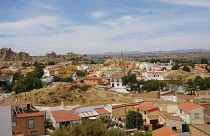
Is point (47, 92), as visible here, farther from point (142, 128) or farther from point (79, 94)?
point (142, 128)

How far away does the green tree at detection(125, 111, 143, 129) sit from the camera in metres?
36.0

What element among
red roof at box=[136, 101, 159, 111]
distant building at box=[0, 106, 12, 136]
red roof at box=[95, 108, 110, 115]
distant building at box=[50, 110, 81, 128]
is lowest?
red roof at box=[95, 108, 110, 115]

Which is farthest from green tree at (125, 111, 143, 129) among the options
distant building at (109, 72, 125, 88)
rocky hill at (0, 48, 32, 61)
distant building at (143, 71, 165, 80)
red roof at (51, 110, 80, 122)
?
rocky hill at (0, 48, 32, 61)

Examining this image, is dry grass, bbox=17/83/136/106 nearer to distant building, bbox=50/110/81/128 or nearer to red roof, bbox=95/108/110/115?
red roof, bbox=95/108/110/115

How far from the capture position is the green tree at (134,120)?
3597 centimetres

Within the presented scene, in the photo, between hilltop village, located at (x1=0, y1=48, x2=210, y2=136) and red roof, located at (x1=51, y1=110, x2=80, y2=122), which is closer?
hilltop village, located at (x1=0, y1=48, x2=210, y2=136)

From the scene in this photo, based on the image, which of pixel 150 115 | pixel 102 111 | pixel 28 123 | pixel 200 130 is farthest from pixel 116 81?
pixel 200 130

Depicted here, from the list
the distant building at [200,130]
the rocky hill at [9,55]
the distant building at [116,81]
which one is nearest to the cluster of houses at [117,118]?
the distant building at [200,130]

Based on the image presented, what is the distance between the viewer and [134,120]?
118ft

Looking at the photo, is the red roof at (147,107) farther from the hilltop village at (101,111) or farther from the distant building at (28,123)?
the distant building at (28,123)

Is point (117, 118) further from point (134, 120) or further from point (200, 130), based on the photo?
point (200, 130)

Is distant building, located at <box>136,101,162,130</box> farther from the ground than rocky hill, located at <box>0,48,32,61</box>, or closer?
closer

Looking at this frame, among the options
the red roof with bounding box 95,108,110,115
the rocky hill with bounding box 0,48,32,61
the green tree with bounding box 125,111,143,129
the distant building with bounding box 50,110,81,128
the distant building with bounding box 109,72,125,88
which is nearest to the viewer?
the green tree with bounding box 125,111,143,129

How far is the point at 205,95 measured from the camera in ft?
187
